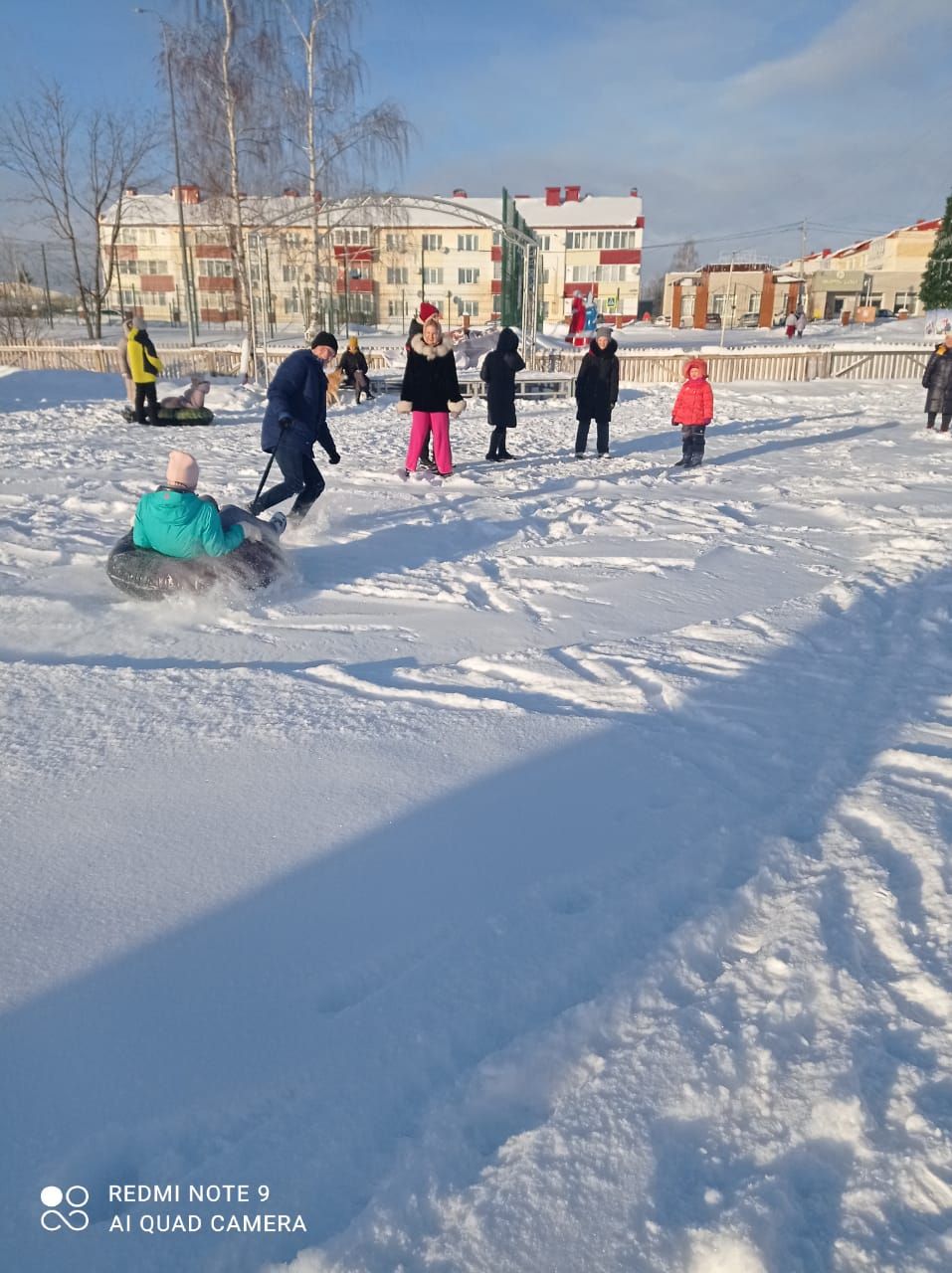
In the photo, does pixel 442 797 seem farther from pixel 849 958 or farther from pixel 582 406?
pixel 582 406

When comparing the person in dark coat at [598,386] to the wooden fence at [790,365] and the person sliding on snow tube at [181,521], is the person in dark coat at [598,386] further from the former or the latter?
the wooden fence at [790,365]

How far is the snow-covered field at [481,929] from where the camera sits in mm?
1432

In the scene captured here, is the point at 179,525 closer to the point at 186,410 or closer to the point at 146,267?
the point at 186,410

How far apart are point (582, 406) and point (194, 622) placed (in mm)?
6490

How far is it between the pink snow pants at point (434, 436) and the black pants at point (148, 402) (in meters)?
6.48

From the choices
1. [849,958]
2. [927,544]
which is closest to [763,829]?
[849,958]

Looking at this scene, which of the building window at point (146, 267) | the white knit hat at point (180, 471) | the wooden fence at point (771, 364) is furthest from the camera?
the building window at point (146, 267)

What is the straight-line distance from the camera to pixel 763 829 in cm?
249

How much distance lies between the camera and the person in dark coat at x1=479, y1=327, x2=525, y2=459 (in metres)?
9.17

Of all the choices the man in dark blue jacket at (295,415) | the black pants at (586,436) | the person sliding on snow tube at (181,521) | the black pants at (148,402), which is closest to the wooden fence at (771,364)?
the black pants at (148,402)

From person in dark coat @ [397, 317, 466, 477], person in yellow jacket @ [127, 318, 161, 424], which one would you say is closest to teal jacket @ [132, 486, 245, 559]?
person in dark coat @ [397, 317, 466, 477]

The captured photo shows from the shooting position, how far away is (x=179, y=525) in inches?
165

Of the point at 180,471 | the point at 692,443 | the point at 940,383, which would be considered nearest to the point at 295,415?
the point at 180,471

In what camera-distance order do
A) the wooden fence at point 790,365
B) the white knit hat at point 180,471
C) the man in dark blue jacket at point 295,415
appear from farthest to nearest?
the wooden fence at point 790,365 < the man in dark blue jacket at point 295,415 < the white knit hat at point 180,471
